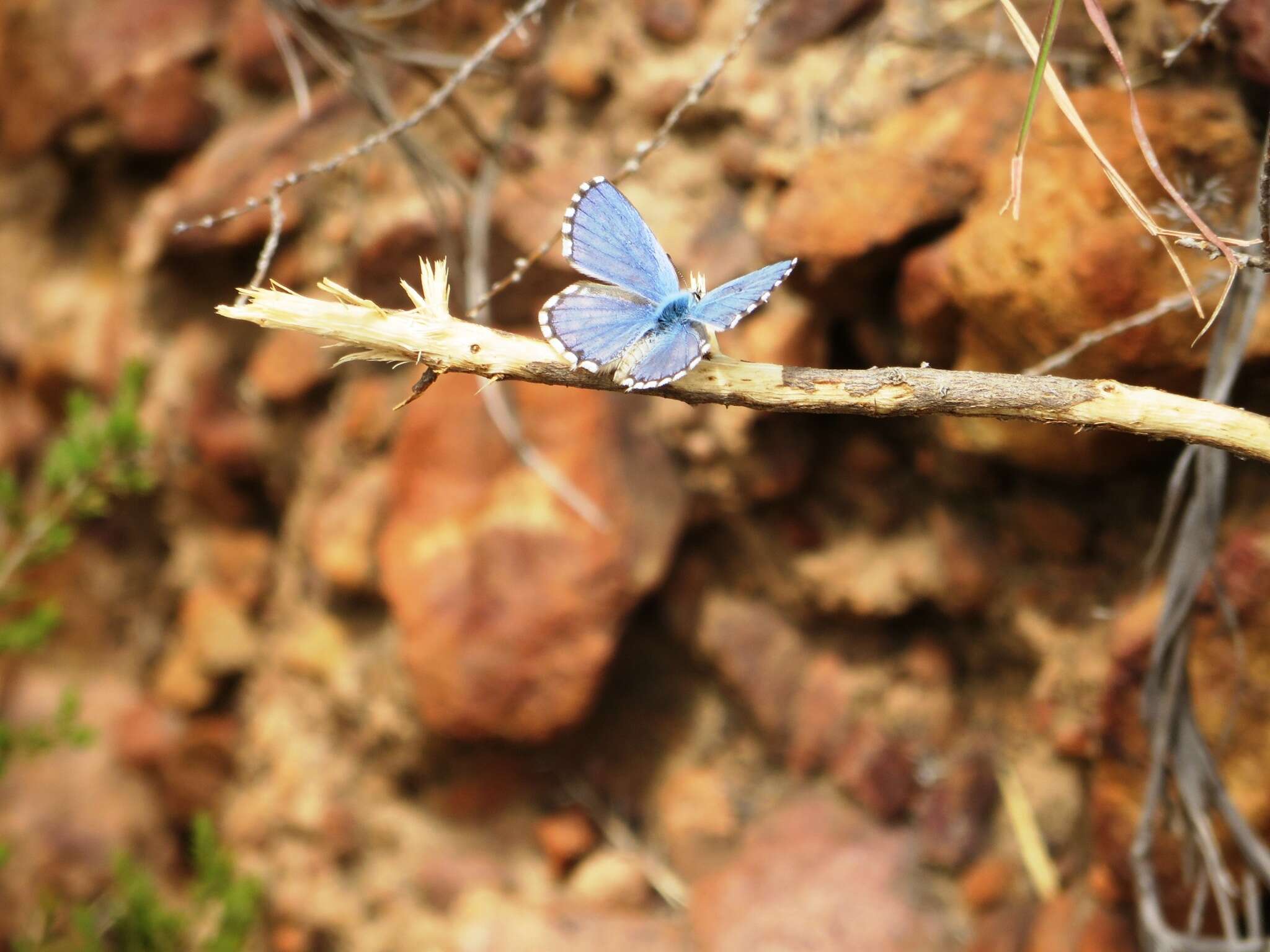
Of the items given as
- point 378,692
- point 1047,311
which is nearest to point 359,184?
point 378,692

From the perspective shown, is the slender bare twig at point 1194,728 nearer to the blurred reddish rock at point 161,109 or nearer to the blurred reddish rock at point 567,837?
the blurred reddish rock at point 567,837

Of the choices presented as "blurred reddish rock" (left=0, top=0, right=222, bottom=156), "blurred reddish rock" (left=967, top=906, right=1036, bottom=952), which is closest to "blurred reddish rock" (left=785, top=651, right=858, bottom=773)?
"blurred reddish rock" (left=967, top=906, right=1036, bottom=952)

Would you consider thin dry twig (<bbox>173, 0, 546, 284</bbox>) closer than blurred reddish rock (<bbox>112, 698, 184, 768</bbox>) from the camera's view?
Yes

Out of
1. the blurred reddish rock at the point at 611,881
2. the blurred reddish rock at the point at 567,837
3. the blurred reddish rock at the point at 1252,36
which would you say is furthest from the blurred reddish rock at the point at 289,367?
the blurred reddish rock at the point at 1252,36

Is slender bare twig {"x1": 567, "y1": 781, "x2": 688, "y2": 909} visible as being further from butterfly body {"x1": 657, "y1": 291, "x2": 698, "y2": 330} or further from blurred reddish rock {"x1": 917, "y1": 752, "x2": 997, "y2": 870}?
butterfly body {"x1": 657, "y1": 291, "x2": 698, "y2": 330}

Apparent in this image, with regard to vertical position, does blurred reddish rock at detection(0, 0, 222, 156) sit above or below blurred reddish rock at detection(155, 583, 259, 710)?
above

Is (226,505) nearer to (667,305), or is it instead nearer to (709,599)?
(709,599)

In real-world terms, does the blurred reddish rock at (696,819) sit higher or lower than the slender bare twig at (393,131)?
lower

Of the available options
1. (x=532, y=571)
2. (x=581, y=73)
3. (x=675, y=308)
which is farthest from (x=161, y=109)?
(x=675, y=308)
